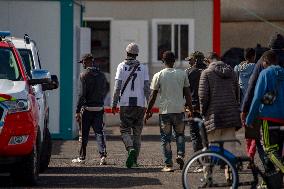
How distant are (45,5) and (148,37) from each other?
511 centimetres

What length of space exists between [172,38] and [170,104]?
11.6 meters

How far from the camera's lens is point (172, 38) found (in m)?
28.5

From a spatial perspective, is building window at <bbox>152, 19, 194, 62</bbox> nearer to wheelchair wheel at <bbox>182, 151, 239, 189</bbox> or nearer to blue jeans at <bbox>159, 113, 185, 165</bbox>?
blue jeans at <bbox>159, 113, 185, 165</bbox>

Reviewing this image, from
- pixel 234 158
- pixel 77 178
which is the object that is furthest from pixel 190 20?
pixel 234 158

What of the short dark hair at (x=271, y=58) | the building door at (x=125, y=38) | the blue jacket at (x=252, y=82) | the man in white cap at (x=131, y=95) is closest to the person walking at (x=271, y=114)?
the short dark hair at (x=271, y=58)

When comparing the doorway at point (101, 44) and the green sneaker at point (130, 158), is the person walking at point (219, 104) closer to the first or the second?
the green sneaker at point (130, 158)

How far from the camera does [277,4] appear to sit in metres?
30.0

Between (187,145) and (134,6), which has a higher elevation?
(134,6)

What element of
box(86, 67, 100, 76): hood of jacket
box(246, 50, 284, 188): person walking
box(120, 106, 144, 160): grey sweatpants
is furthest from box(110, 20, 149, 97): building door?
box(246, 50, 284, 188): person walking

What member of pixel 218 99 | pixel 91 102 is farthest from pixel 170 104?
pixel 218 99

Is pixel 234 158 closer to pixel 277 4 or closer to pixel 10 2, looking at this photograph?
pixel 10 2

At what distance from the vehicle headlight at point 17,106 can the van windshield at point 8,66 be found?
0.96 metres

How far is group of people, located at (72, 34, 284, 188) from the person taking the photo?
→ 13.6m

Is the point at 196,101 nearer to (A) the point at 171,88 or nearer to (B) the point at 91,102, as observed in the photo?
(A) the point at 171,88
